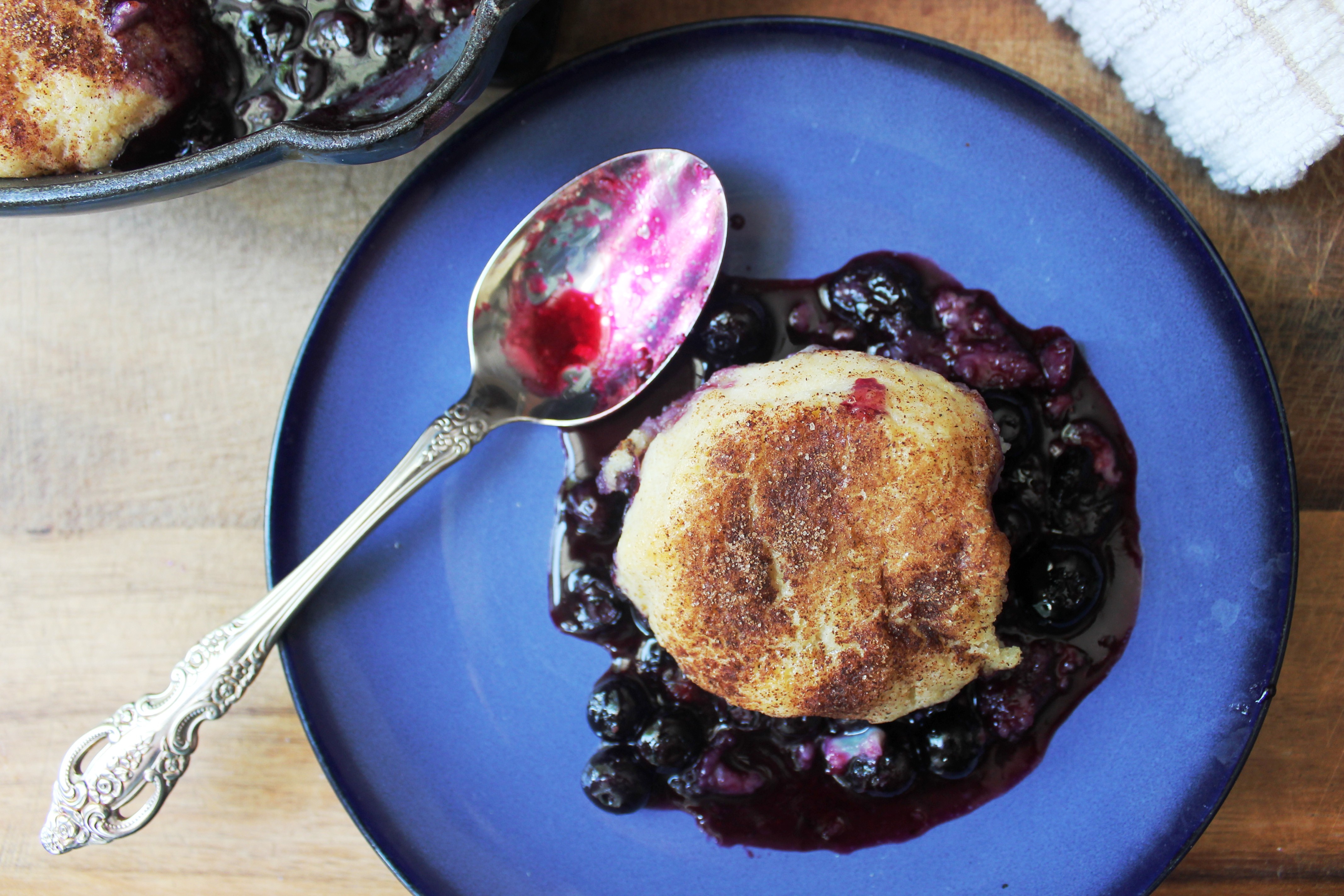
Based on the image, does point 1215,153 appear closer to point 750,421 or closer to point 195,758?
point 750,421

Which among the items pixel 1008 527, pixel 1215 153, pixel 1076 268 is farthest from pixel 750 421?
pixel 1215 153

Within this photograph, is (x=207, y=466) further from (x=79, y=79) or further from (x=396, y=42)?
(x=396, y=42)

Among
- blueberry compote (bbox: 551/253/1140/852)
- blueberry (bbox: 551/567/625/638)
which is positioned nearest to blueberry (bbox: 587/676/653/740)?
blueberry compote (bbox: 551/253/1140/852)

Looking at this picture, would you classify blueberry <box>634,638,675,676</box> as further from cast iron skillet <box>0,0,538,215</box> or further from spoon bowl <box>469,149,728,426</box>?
cast iron skillet <box>0,0,538,215</box>

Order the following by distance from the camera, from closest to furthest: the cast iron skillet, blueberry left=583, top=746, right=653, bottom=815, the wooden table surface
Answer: the cast iron skillet, blueberry left=583, top=746, right=653, bottom=815, the wooden table surface

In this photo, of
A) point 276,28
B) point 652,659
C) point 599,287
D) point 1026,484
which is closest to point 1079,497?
point 1026,484

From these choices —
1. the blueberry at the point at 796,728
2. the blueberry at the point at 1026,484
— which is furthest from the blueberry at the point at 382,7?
the blueberry at the point at 796,728
